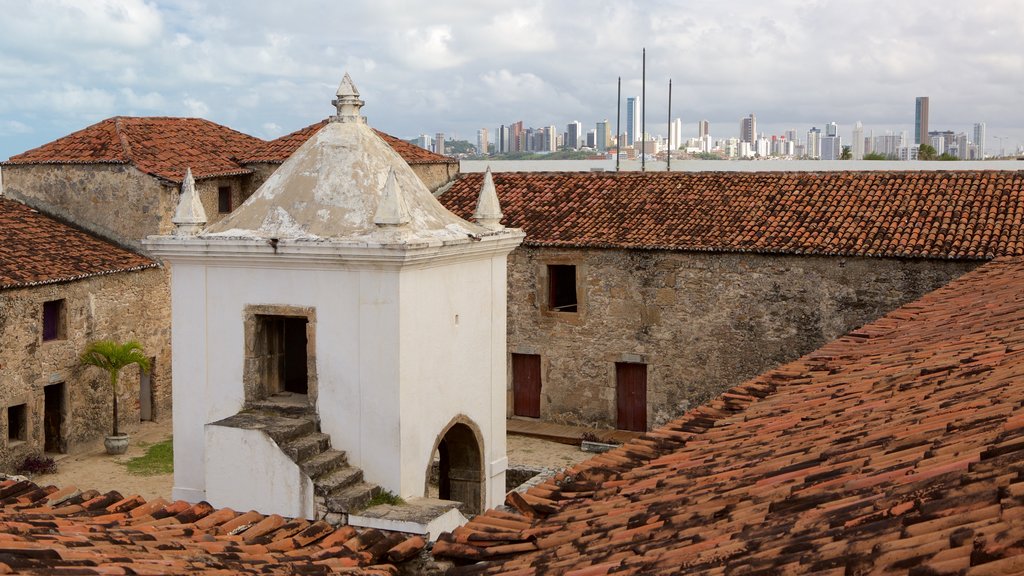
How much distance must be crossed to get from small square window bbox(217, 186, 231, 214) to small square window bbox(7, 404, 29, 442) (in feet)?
23.5

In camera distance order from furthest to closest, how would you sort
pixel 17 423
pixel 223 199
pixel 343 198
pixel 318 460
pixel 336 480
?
pixel 223 199 → pixel 17 423 → pixel 343 198 → pixel 318 460 → pixel 336 480

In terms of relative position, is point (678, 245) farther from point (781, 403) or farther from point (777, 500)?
point (777, 500)

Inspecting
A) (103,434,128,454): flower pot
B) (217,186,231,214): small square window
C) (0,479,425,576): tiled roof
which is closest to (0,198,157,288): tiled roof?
(217,186,231,214): small square window

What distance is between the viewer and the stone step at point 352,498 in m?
9.16

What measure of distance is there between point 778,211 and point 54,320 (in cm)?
1444

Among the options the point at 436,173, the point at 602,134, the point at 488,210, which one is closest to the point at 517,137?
the point at 602,134

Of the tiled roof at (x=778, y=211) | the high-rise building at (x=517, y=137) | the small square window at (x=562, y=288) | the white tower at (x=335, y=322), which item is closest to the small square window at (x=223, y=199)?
the tiled roof at (x=778, y=211)

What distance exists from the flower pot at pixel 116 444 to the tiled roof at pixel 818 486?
16049mm

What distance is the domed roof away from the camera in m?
9.70

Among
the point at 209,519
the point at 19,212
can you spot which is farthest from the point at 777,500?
the point at 19,212

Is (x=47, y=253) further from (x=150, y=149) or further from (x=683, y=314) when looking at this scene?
(x=683, y=314)

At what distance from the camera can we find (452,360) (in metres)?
10.4

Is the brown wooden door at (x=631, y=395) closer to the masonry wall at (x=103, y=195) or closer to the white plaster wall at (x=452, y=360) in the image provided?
the masonry wall at (x=103, y=195)

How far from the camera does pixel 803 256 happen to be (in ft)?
65.9
